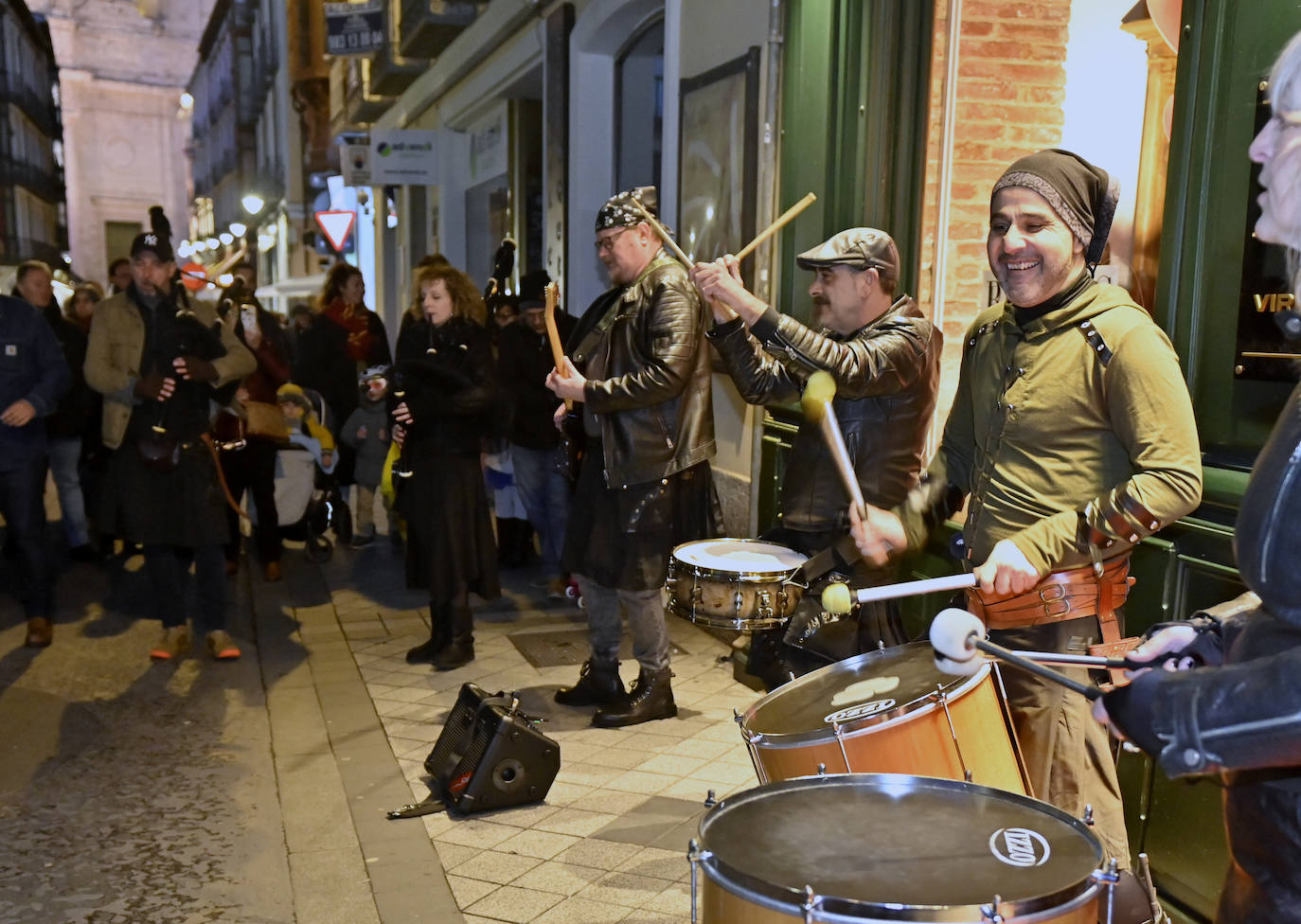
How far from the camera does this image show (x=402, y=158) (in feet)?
50.2

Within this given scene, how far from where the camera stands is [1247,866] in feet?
5.32

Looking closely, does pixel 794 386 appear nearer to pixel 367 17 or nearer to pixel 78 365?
pixel 78 365

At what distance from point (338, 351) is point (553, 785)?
16.8 ft

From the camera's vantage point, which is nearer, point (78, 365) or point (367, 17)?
point (78, 365)

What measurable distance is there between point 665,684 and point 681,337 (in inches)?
60.7

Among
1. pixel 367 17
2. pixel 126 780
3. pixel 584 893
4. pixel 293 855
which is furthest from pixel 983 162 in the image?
pixel 367 17

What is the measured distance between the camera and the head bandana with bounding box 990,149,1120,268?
2682 millimetres

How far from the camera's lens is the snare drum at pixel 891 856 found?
1582mm

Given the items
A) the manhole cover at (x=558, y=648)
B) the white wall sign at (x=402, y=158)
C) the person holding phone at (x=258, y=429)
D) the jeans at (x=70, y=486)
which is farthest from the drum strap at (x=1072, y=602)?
the white wall sign at (x=402, y=158)

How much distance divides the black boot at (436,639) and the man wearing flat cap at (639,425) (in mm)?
1165

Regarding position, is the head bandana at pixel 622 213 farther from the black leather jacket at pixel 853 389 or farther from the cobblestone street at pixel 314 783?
the cobblestone street at pixel 314 783

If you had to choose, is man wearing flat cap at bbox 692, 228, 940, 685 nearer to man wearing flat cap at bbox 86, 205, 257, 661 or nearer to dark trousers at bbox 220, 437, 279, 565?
man wearing flat cap at bbox 86, 205, 257, 661

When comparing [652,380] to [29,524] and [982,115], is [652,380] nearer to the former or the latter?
[982,115]

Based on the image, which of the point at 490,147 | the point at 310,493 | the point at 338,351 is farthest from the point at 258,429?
the point at 490,147
